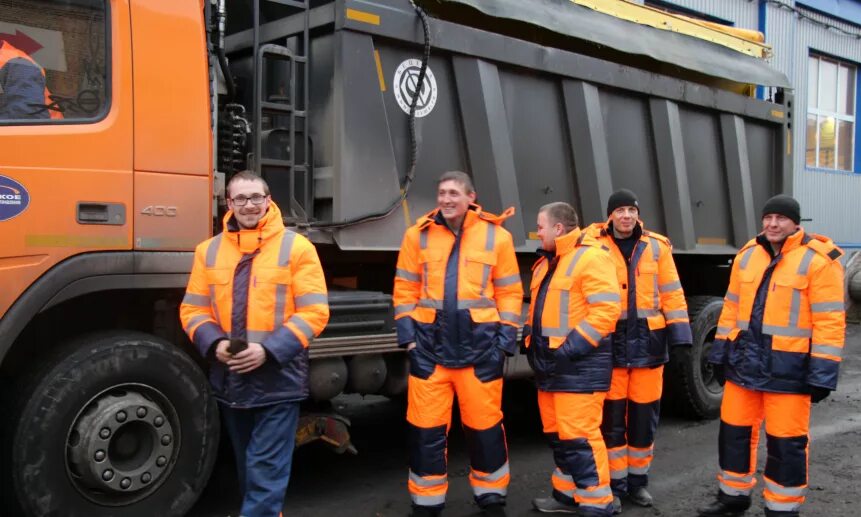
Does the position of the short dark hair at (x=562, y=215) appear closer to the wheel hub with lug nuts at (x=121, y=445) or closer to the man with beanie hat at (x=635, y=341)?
the man with beanie hat at (x=635, y=341)

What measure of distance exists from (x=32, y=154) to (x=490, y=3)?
106 inches

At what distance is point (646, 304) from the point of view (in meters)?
4.48

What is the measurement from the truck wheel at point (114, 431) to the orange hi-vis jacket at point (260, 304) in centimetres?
47

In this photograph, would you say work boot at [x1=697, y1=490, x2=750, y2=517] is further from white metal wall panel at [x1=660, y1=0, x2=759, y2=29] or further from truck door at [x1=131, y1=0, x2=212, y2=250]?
white metal wall panel at [x1=660, y1=0, x2=759, y2=29]

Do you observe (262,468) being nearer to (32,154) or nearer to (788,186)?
(32,154)

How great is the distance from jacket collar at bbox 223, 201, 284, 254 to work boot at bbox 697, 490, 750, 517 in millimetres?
2635

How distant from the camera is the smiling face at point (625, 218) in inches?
175

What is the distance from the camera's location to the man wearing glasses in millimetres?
3152

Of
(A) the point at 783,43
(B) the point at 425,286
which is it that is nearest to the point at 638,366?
(B) the point at 425,286

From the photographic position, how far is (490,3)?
483cm

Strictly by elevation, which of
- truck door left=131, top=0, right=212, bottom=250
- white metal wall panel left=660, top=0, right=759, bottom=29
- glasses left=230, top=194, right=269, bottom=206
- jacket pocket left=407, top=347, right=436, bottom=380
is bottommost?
jacket pocket left=407, top=347, right=436, bottom=380

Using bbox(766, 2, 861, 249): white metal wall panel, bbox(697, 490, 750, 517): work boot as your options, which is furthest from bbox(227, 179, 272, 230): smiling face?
bbox(766, 2, 861, 249): white metal wall panel

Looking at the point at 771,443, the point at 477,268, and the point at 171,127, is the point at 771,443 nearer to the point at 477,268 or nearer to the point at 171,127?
the point at 477,268

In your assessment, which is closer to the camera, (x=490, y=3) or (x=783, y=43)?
(x=490, y=3)
